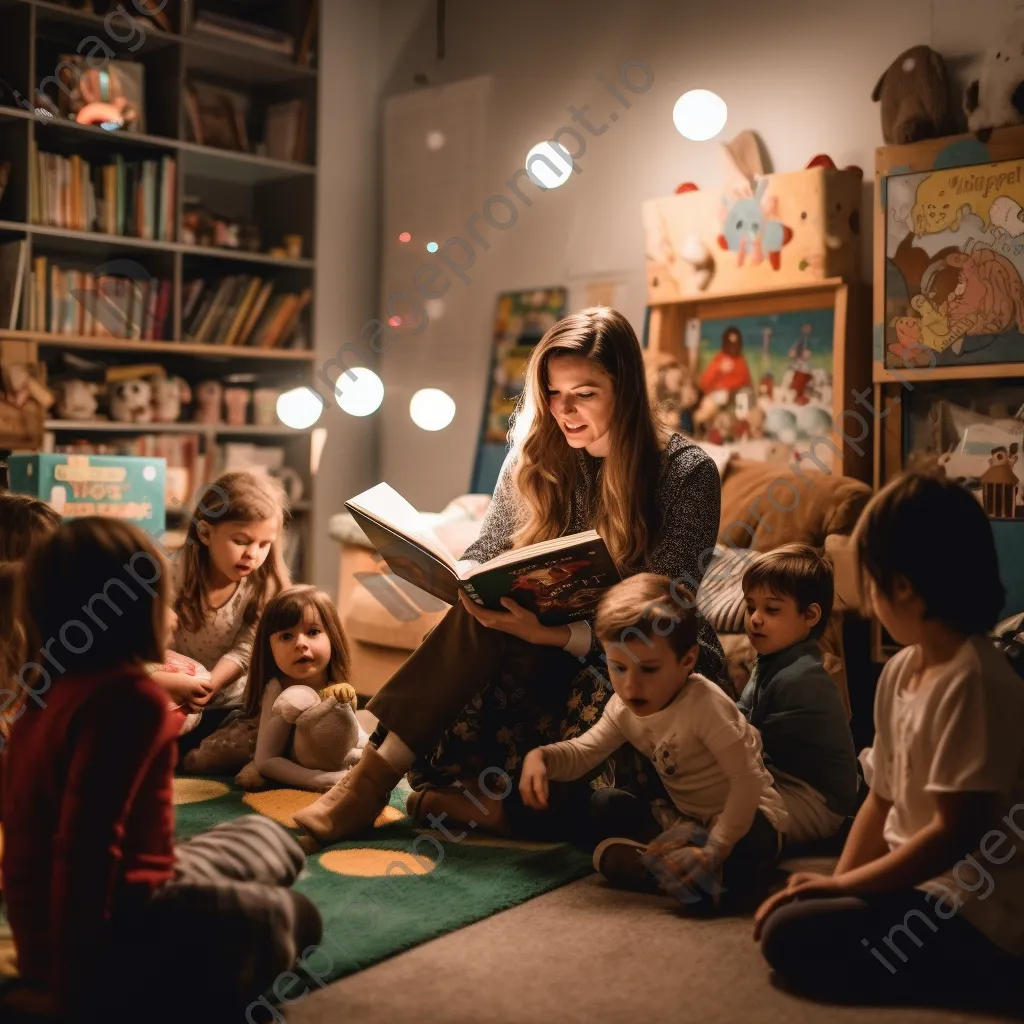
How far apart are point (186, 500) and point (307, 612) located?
184 cm

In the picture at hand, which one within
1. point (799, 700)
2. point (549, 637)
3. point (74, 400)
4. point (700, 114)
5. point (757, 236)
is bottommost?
point (799, 700)

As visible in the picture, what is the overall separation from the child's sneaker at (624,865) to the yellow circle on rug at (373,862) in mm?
265

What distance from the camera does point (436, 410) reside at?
3.95m

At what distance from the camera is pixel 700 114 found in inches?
130

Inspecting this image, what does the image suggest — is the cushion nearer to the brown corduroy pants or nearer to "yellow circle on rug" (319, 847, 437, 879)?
the brown corduroy pants

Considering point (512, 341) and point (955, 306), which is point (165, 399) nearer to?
point (512, 341)

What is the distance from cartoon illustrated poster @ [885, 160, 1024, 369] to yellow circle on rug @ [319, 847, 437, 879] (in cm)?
176

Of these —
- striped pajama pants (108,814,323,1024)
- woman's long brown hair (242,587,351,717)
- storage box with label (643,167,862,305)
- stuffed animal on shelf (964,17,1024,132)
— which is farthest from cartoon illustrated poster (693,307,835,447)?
striped pajama pants (108,814,323,1024)

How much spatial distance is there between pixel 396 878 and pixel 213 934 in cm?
57

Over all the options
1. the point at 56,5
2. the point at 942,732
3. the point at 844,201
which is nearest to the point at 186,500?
the point at 56,5

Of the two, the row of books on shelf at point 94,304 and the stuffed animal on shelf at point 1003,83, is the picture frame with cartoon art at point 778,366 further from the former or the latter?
the row of books on shelf at point 94,304

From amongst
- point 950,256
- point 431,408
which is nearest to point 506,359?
point 431,408

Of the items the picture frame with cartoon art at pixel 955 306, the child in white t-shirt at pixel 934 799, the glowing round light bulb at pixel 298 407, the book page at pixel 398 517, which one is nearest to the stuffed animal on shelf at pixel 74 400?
the glowing round light bulb at pixel 298 407

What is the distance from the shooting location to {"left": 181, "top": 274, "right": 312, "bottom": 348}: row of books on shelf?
13.1 feet
